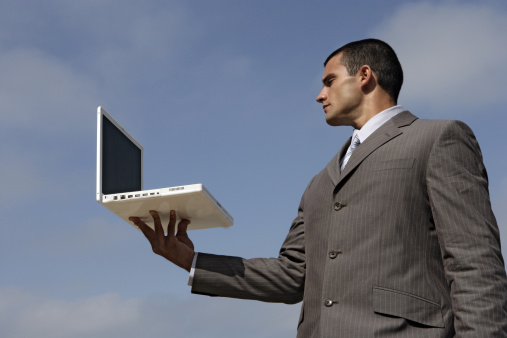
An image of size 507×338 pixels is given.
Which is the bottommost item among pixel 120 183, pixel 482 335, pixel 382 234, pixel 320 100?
pixel 482 335

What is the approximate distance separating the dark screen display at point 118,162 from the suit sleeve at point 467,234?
3033 mm

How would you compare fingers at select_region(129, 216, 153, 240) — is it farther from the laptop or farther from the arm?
the arm

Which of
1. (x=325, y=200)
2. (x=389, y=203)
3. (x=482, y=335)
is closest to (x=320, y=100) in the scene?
(x=325, y=200)

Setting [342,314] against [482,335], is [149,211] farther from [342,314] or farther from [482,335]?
[482,335]

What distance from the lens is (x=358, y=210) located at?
476 cm

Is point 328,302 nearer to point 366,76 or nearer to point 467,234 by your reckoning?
point 467,234

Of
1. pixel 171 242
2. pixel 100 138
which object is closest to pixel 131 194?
pixel 171 242

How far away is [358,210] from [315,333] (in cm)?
100

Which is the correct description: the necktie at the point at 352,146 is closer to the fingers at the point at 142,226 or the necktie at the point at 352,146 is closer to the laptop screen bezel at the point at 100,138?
the fingers at the point at 142,226

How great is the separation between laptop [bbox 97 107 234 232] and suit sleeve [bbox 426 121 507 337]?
205cm

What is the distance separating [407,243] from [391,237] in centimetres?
12

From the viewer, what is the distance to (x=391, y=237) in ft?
→ 15.0

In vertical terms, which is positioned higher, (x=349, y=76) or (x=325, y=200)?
(x=349, y=76)

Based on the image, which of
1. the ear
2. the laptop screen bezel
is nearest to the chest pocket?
the ear
